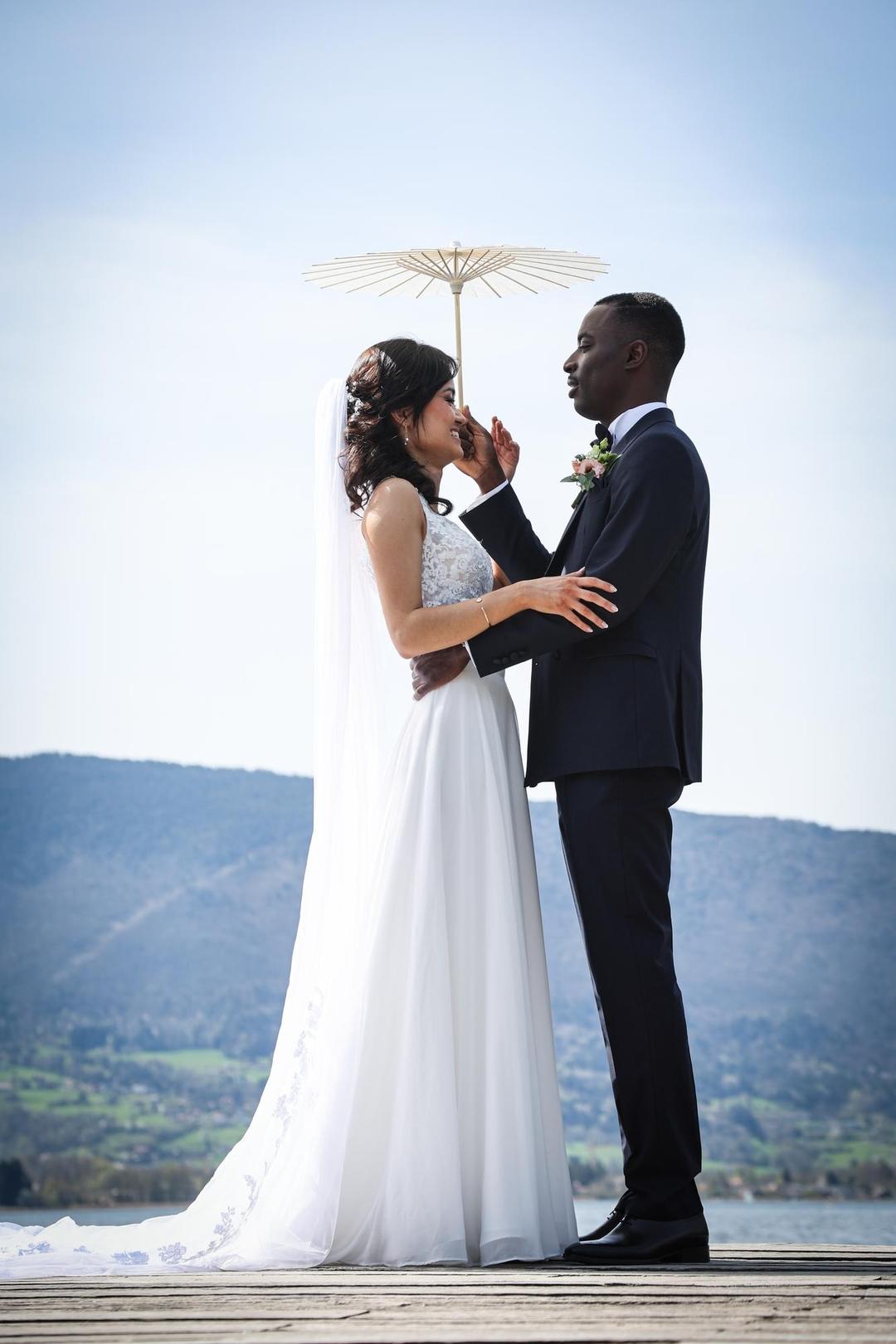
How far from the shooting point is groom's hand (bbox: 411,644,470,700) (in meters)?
3.36

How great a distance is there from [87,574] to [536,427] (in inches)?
417

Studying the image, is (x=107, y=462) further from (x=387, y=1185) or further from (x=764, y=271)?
(x=387, y=1185)

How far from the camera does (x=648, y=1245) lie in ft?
9.47

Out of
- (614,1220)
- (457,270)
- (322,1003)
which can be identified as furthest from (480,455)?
(614,1220)

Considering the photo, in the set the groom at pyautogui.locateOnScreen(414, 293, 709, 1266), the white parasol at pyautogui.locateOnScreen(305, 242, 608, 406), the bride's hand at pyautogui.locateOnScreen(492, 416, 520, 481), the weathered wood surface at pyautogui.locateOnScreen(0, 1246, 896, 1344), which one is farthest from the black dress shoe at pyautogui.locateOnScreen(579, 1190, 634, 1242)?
the white parasol at pyautogui.locateOnScreen(305, 242, 608, 406)

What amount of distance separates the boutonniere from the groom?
1 cm

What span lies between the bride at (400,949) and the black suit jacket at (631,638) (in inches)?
3.4

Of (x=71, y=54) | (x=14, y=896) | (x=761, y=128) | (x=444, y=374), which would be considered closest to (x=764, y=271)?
(x=761, y=128)

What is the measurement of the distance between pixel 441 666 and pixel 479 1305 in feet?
4.93

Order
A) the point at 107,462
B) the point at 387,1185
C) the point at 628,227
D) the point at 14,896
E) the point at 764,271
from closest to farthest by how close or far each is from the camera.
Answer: the point at 387,1185 < the point at 628,227 < the point at 764,271 < the point at 14,896 < the point at 107,462

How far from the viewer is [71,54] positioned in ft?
73.8

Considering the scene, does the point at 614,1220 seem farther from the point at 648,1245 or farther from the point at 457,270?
the point at 457,270

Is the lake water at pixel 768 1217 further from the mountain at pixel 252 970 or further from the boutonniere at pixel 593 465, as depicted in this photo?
the boutonniere at pixel 593 465

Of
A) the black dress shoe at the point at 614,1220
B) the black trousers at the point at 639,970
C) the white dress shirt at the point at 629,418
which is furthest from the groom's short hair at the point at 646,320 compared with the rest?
the black dress shoe at the point at 614,1220
